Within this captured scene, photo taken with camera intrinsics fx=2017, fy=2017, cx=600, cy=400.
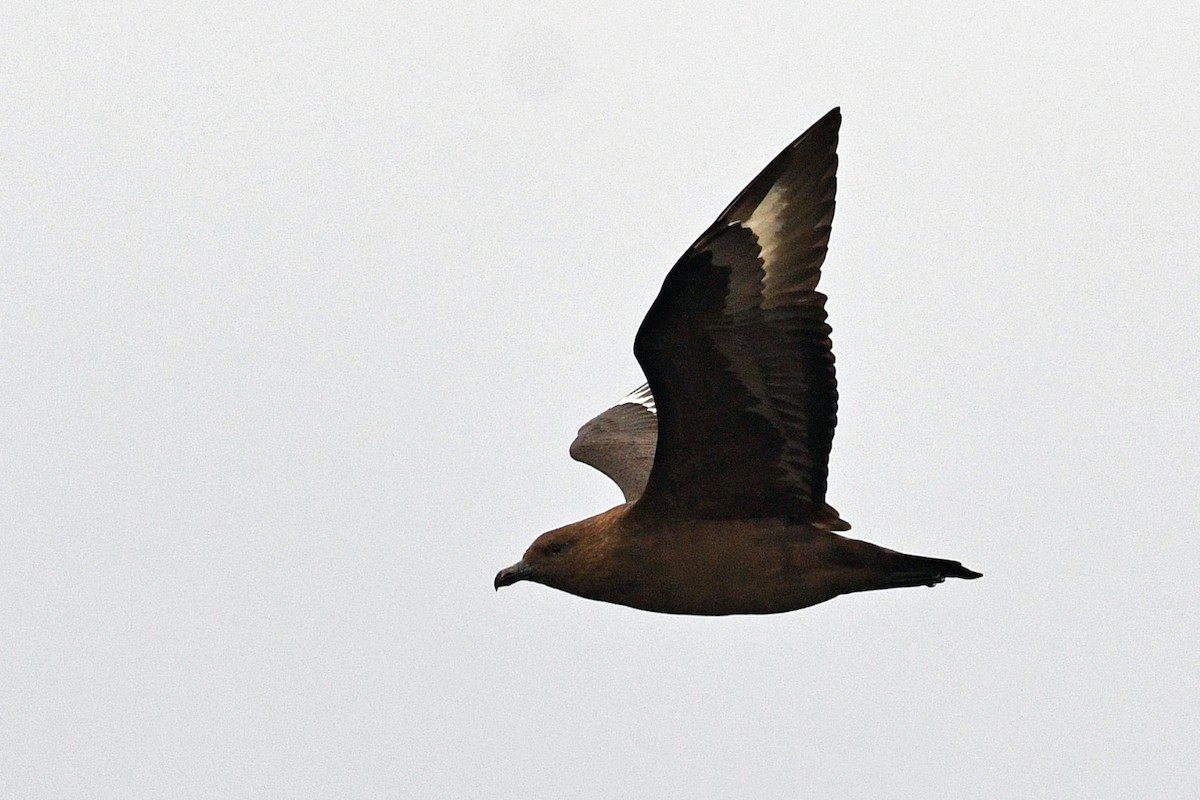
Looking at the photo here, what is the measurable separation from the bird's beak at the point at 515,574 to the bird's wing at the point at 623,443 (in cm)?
162

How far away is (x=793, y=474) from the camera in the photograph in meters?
10.8

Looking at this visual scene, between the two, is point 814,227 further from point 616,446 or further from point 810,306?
point 616,446

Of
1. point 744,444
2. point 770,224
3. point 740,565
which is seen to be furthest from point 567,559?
point 770,224

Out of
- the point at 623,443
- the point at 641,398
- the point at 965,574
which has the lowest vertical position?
the point at 965,574

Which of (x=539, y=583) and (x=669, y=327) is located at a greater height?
(x=669, y=327)

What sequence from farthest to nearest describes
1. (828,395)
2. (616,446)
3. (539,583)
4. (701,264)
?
(616,446)
(539,583)
(828,395)
(701,264)

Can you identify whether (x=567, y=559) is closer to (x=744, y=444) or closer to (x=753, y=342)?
(x=744, y=444)

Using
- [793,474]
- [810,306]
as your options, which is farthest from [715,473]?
[810,306]

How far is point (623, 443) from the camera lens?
45.2 ft

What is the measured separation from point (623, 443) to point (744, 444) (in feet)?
10.7

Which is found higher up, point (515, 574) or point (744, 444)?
point (744, 444)

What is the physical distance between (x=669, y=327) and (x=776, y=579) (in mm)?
1789

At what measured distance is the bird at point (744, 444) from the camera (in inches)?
390

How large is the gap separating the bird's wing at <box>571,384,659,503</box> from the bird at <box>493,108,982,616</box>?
71.0 inches
